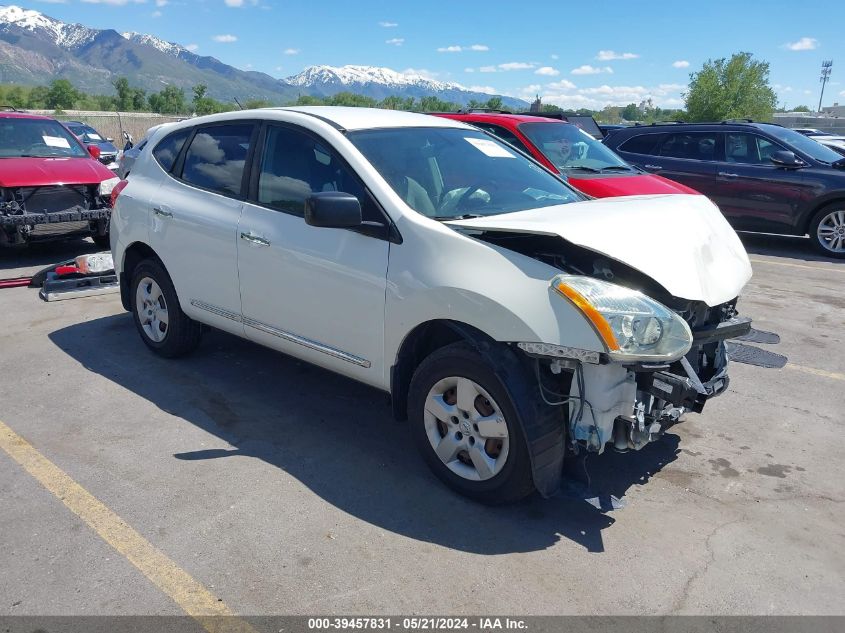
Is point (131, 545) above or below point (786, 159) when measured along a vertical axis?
below

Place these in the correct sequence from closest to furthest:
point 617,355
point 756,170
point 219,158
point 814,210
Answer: point 617,355
point 219,158
point 814,210
point 756,170

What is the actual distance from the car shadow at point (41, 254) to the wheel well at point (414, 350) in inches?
248

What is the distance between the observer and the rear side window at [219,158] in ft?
14.9

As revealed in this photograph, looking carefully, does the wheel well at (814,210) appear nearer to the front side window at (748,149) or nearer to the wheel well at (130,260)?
the front side window at (748,149)

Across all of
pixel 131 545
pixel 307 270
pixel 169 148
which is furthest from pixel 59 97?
pixel 131 545

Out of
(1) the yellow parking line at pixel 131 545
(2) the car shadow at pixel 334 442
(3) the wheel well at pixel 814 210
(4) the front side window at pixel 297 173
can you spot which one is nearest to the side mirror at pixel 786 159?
(3) the wheel well at pixel 814 210

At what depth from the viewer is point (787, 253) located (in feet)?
34.6

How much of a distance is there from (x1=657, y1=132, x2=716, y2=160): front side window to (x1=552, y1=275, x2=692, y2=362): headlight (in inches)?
357

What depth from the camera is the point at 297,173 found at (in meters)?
4.20

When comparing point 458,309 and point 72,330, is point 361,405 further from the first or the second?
point 72,330

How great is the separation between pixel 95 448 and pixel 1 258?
6.35 meters

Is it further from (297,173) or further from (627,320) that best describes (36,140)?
(627,320)

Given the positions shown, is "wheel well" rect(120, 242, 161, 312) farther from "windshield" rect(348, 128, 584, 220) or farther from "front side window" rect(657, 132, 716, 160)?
"front side window" rect(657, 132, 716, 160)

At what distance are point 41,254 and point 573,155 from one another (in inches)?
275
